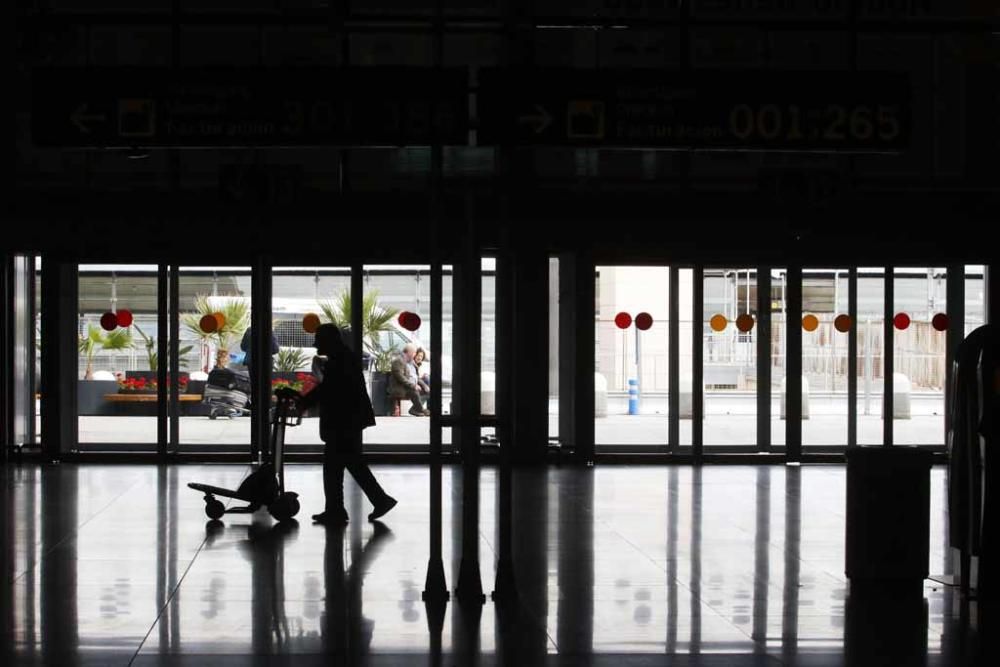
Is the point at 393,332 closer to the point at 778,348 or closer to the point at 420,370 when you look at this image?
the point at 420,370

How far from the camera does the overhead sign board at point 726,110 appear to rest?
891cm

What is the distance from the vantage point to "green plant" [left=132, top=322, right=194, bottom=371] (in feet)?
58.3

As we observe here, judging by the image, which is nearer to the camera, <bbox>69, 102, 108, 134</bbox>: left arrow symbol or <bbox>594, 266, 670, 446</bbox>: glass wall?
<bbox>69, 102, 108, 134</bbox>: left arrow symbol

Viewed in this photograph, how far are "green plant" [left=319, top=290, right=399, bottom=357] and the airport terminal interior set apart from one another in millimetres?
55

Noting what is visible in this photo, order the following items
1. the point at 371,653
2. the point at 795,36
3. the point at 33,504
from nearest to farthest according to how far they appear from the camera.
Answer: the point at 371,653
the point at 33,504
the point at 795,36

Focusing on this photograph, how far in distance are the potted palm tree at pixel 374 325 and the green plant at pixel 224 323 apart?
3.59 ft

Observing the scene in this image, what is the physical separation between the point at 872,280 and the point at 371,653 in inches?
519

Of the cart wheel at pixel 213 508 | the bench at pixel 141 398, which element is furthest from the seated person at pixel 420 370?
the cart wheel at pixel 213 508

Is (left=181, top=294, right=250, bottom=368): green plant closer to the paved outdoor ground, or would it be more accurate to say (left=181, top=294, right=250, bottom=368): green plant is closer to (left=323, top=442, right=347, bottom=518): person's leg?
the paved outdoor ground

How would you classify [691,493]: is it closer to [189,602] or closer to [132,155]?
[189,602]

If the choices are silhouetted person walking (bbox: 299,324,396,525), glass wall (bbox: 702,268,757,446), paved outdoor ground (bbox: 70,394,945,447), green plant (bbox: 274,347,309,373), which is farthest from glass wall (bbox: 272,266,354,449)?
silhouetted person walking (bbox: 299,324,396,525)

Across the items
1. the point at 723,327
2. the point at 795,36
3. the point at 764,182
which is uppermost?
the point at 795,36

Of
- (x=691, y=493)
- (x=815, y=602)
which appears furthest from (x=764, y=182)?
(x=815, y=602)

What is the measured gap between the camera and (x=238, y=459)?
1762 cm
